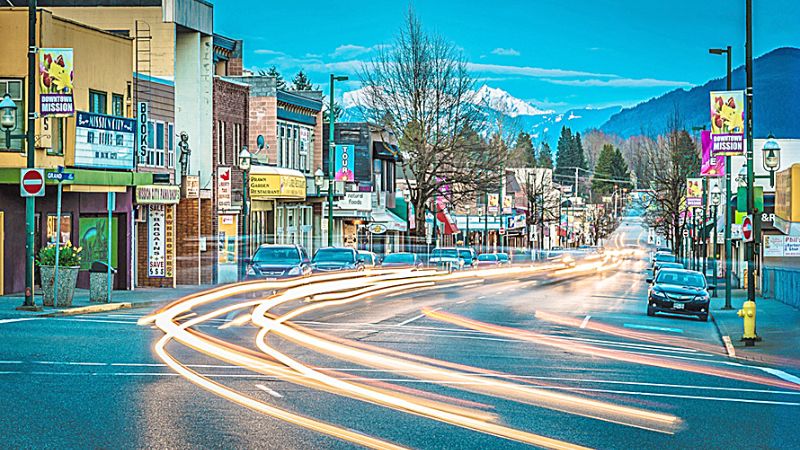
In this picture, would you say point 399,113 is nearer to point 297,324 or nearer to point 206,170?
point 206,170

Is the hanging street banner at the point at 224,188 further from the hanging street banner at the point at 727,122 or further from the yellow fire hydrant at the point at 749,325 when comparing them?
the yellow fire hydrant at the point at 749,325

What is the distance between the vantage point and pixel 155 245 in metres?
42.9

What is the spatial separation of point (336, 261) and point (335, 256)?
0.48 meters

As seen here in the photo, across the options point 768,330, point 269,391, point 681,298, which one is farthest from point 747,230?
point 269,391

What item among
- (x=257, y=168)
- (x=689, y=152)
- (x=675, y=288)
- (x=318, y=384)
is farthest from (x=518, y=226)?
(x=318, y=384)

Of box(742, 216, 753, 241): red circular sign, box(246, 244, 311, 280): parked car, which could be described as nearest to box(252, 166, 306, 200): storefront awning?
box(246, 244, 311, 280): parked car

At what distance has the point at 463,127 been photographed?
67000mm

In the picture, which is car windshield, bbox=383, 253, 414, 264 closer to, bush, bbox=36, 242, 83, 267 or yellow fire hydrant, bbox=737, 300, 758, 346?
bush, bbox=36, 242, 83, 267

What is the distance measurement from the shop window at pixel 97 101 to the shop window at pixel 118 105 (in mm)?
→ 519

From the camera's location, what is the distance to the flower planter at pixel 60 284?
1113 inches

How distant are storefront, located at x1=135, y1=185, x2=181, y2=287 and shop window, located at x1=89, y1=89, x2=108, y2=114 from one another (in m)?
5.58

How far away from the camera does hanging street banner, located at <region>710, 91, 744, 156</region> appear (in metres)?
30.1

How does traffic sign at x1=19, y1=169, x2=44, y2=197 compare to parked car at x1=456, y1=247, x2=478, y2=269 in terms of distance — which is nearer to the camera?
traffic sign at x1=19, y1=169, x2=44, y2=197

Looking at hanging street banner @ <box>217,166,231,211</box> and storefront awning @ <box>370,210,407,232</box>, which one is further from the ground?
hanging street banner @ <box>217,166,231,211</box>
